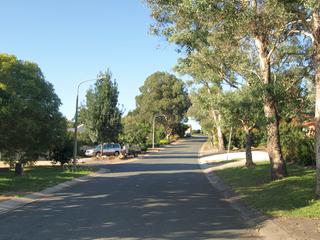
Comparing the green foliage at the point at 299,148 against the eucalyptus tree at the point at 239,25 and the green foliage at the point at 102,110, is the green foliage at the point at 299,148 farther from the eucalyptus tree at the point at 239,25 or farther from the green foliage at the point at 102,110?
the green foliage at the point at 102,110

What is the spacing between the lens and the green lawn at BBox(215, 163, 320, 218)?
13.2 meters

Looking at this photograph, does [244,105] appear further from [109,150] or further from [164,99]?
[164,99]

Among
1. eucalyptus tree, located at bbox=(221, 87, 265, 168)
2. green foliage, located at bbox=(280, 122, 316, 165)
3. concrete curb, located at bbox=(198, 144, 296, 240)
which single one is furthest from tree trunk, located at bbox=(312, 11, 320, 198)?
green foliage, located at bbox=(280, 122, 316, 165)

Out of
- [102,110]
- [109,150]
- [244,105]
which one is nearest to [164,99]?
[109,150]

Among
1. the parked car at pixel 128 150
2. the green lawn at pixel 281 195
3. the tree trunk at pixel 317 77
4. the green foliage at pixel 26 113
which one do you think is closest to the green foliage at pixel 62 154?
the green foliage at pixel 26 113

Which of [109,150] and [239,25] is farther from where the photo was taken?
[109,150]

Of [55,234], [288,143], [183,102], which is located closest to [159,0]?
[55,234]

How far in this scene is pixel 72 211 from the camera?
1442cm

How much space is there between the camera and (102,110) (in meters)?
55.2

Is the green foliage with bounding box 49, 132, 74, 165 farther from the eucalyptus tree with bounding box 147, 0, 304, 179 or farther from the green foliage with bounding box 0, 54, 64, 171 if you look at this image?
the eucalyptus tree with bounding box 147, 0, 304, 179

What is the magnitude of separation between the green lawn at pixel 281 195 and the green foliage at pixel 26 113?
1199cm

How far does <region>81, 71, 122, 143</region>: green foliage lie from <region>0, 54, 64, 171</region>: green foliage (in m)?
18.4

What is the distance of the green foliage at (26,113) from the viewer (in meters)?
28.0

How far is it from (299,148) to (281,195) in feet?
45.2
